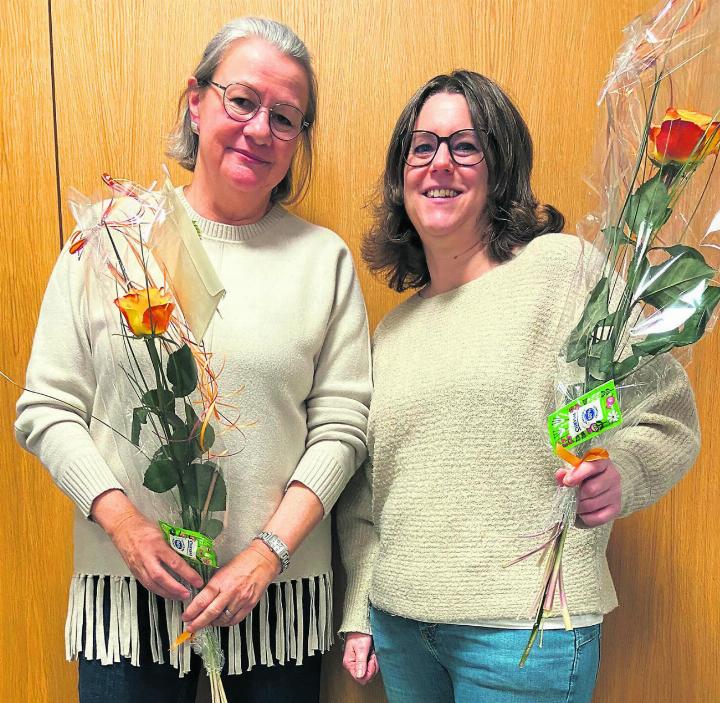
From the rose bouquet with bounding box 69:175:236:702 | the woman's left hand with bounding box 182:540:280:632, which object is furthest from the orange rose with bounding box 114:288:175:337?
the woman's left hand with bounding box 182:540:280:632

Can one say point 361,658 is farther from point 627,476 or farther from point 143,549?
point 627,476

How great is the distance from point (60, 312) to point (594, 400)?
0.93m

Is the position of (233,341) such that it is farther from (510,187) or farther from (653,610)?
(653,610)

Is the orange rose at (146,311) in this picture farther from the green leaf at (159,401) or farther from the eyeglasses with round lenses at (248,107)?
the eyeglasses with round lenses at (248,107)

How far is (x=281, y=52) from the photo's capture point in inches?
56.3

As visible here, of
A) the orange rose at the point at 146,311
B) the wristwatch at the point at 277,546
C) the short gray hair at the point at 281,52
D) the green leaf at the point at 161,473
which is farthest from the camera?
the short gray hair at the point at 281,52

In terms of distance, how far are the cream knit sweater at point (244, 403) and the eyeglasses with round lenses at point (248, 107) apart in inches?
7.9

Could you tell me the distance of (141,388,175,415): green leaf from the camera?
3.95ft

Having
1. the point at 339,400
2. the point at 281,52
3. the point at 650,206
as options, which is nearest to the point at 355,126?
the point at 281,52

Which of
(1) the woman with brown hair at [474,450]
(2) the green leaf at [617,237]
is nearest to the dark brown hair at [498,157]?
Answer: (1) the woman with brown hair at [474,450]

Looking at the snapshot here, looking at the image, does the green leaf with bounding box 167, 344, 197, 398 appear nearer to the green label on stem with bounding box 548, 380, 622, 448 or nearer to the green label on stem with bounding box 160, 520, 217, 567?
the green label on stem with bounding box 160, 520, 217, 567

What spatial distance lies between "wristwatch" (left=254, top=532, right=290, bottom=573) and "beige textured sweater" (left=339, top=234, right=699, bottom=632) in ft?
0.59

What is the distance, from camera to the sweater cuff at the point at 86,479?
1307 mm

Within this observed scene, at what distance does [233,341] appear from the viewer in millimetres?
1397
